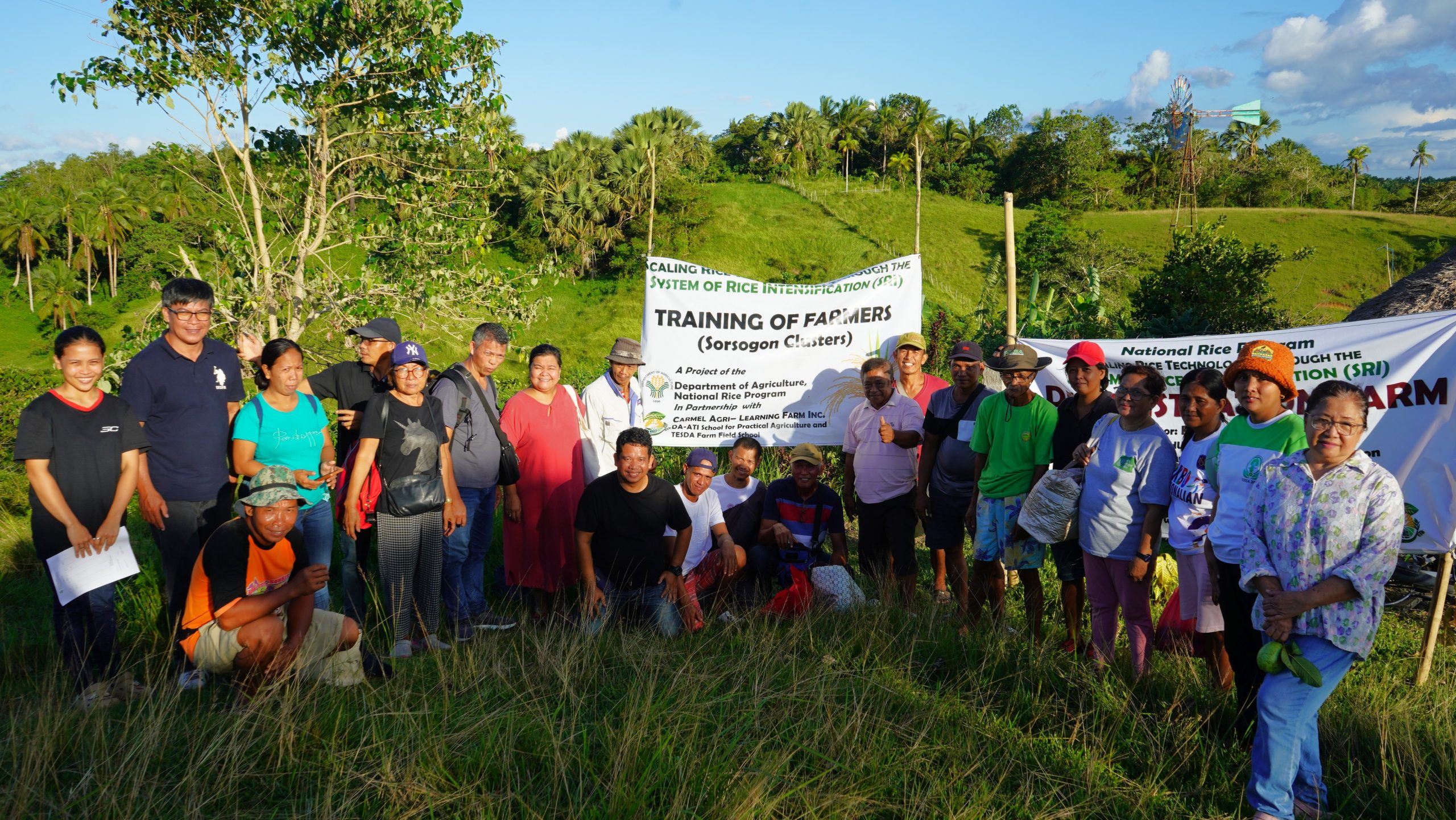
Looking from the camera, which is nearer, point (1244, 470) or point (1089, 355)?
point (1244, 470)

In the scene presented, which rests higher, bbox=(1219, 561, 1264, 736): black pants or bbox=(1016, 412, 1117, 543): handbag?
bbox=(1016, 412, 1117, 543): handbag

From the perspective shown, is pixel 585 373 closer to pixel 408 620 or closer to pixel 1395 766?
pixel 408 620

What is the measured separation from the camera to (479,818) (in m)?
2.82

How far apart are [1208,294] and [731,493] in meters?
13.2

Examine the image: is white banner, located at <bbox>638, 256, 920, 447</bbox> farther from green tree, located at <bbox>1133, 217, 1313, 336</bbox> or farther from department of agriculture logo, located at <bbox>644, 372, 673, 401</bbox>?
green tree, located at <bbox>1133, 217, 1313, 336</bbox>

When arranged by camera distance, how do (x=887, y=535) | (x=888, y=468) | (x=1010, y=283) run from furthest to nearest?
1. (x=1010, y=283)
2. (x=887, y=535)
3. (x=888, y=468)

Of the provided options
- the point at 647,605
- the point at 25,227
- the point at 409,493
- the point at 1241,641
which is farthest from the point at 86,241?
the point at 1241,641

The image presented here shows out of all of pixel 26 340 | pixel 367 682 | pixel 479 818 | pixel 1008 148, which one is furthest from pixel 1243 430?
pixel 1008 148

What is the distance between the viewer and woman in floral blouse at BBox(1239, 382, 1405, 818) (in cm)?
297

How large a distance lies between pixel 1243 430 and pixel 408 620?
4336 mm

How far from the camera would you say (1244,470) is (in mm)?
3607

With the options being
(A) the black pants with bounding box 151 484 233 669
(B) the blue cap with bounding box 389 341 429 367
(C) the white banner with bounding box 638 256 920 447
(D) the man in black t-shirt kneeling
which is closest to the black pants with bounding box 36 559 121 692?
(A) the black pants with bounding box 151 484 233 669

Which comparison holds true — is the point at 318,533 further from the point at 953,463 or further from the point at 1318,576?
the point at 1318,576

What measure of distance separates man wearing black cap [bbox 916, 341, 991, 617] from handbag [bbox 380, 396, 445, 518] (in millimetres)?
2986
